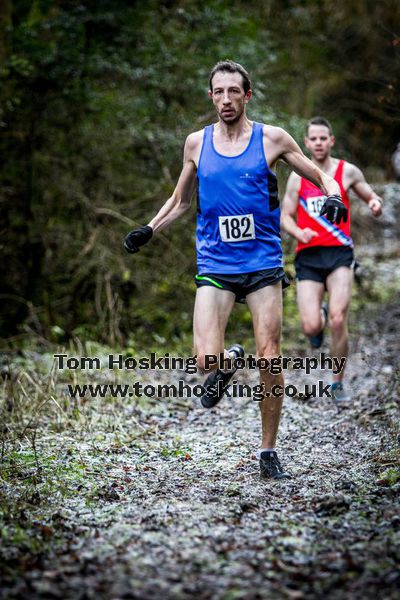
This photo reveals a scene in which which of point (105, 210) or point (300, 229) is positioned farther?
point (105, 210)

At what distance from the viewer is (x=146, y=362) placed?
29.5 feet

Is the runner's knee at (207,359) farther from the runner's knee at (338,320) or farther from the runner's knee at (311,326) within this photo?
the runner's knee at (311,326)

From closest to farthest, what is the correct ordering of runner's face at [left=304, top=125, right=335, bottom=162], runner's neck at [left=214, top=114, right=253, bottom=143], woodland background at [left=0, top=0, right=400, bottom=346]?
runner's neck at [left=214, top=114, right=253, bottom=143], runner's face at [left=304, top=125, right=335, bottom=162], woodland background at [left=0, top=0, right=400, bottom=346]

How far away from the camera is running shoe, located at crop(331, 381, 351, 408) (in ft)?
23.5

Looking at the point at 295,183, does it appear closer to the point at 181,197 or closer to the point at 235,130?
the point at 181,197

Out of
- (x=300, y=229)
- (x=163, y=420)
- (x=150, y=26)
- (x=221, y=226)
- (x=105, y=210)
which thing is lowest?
(x=163, y=420)

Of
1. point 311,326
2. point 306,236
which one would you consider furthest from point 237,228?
point 311,326

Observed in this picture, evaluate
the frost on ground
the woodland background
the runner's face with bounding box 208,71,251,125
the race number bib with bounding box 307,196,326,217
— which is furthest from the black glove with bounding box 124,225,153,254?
the woodland background

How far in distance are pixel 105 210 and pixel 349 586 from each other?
23.3ft

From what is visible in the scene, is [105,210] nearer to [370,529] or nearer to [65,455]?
[65,455]

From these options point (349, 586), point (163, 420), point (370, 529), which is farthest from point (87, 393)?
point (349, 586)

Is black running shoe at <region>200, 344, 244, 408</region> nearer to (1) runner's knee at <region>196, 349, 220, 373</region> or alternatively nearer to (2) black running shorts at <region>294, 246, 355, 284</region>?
(1) runner's knee at <region>196, 349, 220, 373</region>

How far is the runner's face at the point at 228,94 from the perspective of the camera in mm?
4727

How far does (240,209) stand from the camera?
4711 millimetres
